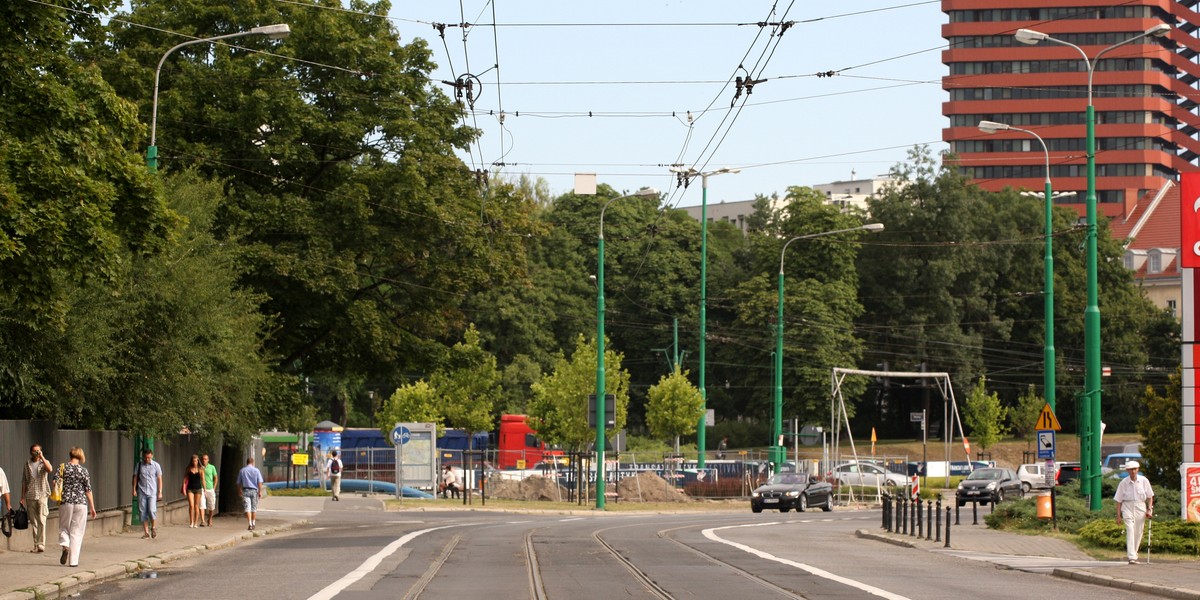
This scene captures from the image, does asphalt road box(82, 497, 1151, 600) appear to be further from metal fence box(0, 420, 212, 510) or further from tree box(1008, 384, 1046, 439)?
tree box(1008, 384, 1046, 439)

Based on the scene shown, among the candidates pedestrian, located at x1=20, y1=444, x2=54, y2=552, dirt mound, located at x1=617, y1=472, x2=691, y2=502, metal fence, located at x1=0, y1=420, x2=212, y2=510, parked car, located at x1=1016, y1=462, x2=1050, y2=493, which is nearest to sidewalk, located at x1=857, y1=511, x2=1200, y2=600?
pedestrian, located at x1=20, y1=444, x2=54, y2=552

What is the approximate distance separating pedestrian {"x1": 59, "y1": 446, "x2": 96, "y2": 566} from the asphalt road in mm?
1277

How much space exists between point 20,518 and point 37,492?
440 millimetres

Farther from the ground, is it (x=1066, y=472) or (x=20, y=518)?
(x=20, y=518)

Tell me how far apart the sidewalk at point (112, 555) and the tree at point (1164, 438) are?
1866cm

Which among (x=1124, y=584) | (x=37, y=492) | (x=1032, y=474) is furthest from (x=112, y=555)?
(x=1032, y=474)

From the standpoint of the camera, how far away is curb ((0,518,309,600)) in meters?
16.9

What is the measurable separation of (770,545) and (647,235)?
65651 millimetres

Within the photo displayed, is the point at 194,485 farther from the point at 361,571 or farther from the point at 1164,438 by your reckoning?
the point at 1164,438

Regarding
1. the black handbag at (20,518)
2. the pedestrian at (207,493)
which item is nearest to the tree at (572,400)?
the pedestrian at (207,493)

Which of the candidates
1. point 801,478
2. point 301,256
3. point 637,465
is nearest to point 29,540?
point 301,256

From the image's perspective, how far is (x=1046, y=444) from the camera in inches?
1369

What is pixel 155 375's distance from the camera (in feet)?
94.0

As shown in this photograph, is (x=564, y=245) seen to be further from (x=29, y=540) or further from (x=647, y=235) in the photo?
(x=29, y=540)
